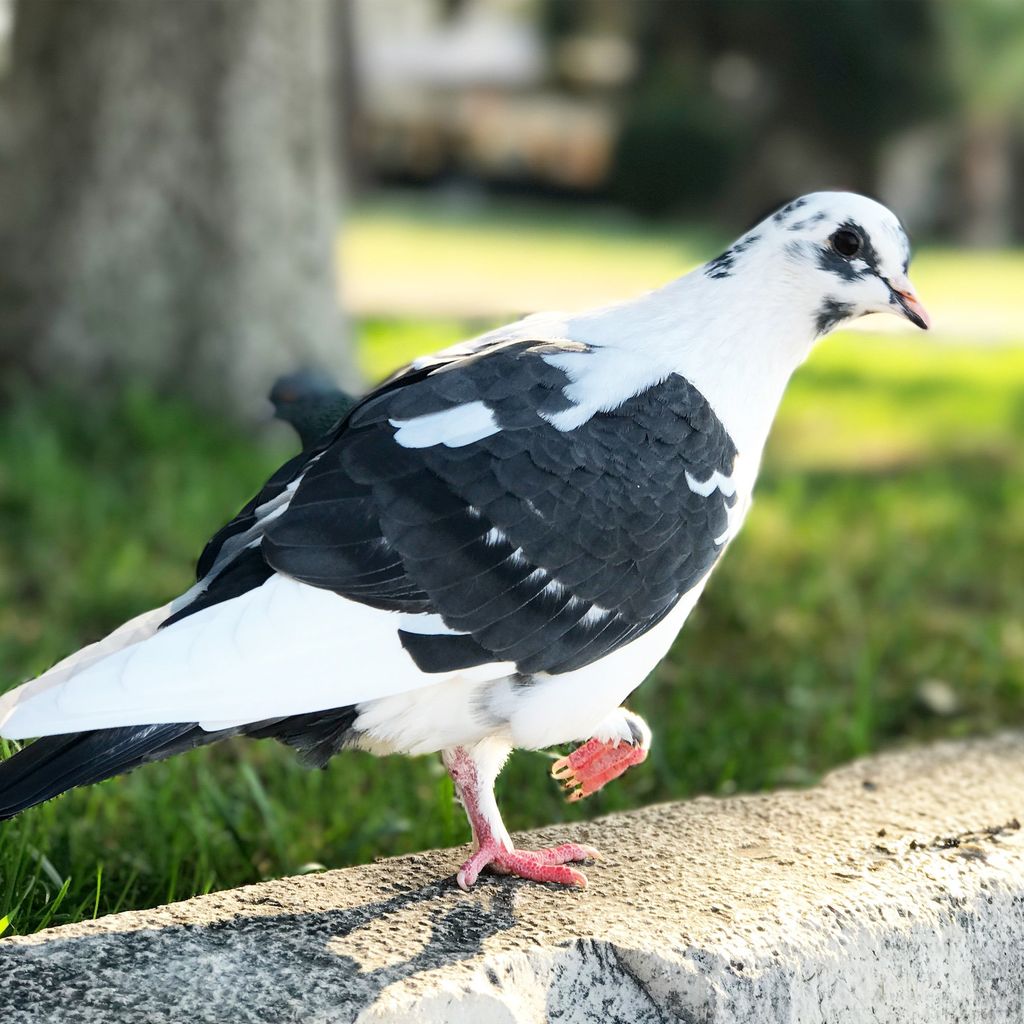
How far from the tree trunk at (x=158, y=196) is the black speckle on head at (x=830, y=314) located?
390 cm

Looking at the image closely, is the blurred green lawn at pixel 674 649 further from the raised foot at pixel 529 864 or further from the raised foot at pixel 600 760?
the raised foot at pixel 529 864

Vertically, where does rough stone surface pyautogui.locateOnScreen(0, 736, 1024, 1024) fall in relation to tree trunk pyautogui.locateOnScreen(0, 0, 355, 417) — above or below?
below

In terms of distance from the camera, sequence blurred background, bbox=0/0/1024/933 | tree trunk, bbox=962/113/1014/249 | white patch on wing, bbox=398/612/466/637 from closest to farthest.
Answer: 1. white patch on wing, bbox=398/612/466/637
2. blurred background, bbox=0/0/1024/933
3. tree trunk, bbox=962/113/1014/249

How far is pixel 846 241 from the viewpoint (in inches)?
106

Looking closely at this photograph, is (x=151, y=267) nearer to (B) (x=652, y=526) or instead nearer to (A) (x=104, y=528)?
(A) (x=104, y=528)

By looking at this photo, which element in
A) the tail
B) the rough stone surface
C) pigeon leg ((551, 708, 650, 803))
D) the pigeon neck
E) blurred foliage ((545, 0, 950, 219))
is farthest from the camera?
blurred foliage ((545, 0, 950, 219))

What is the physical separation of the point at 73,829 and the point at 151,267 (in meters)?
3.74

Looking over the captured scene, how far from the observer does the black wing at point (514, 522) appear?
235 centimetres

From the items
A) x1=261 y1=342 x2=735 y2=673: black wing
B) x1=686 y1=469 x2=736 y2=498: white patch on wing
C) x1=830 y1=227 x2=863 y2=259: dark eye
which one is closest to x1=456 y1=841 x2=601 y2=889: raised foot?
x1=261 y1=342 x2=735 y2=673: black wing

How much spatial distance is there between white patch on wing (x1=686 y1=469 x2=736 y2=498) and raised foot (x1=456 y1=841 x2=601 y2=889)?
655 millimetres

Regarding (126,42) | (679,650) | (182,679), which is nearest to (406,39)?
(126,42)

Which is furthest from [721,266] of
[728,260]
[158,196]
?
[158,196]

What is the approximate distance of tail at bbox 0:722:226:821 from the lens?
7.01 ft

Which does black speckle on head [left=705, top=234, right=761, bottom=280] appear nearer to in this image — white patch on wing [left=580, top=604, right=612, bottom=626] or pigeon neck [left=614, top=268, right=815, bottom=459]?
pigeon neck [left=614, top=268, right=815, bottom=459]
